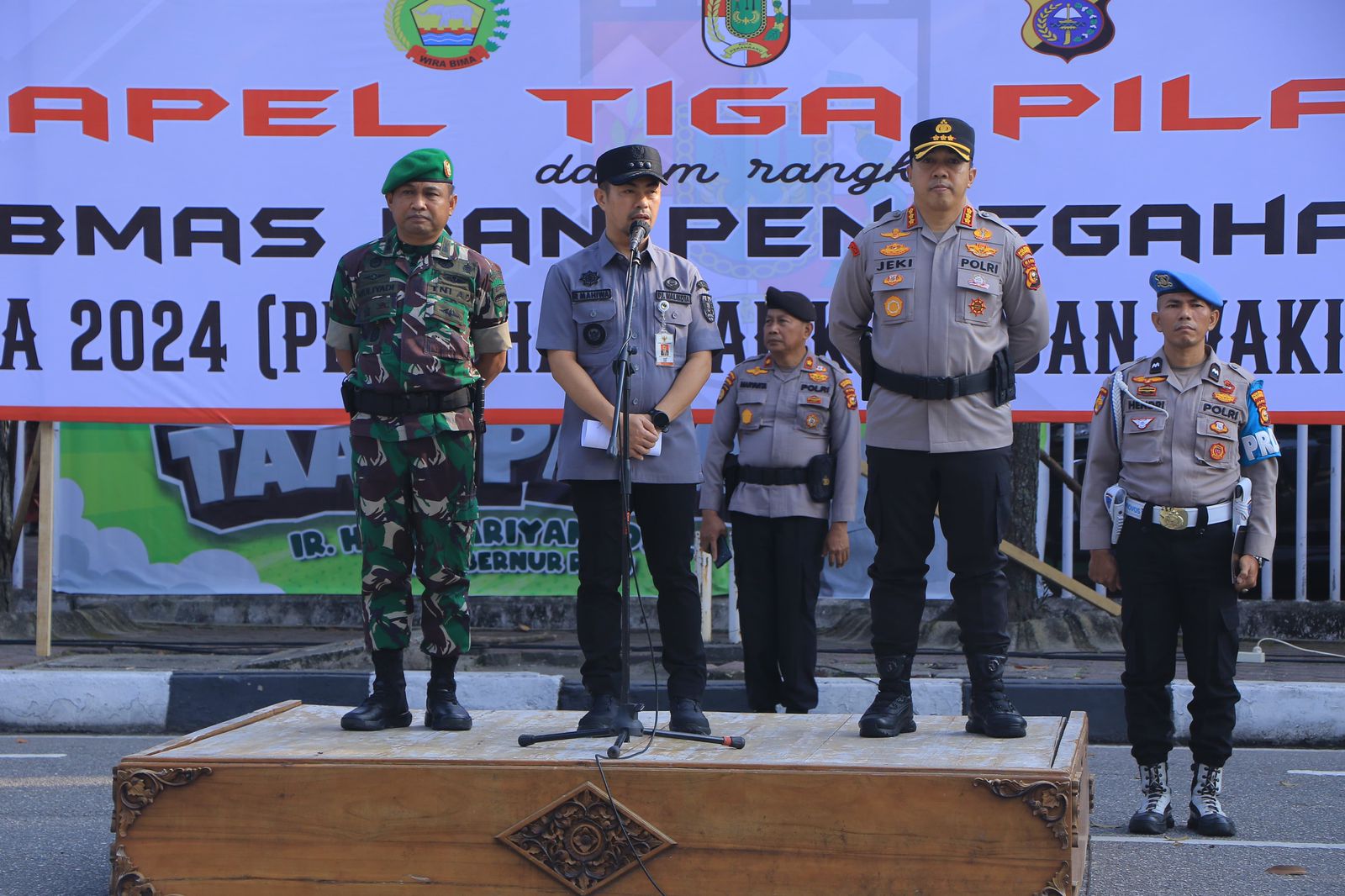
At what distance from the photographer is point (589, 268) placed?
4367 mm

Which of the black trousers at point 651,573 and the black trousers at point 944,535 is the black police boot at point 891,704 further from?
the black trousers at point 651,573

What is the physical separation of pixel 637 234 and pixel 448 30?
4.05 m

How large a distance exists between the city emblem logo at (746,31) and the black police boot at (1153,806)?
4.13 meters

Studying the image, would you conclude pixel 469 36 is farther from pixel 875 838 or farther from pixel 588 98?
pixel 875 838

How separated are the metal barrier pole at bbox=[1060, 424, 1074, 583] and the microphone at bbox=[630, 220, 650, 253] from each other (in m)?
5.55

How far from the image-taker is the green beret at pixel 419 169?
4301 mm

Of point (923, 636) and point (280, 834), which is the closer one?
point (280, 834)

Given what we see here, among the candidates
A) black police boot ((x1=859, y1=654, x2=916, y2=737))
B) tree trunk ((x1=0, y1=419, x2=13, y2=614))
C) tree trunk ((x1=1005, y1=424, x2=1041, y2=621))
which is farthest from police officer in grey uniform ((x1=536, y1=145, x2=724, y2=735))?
tree trunk ((x1=0, y1=419, x2=13, y2=614))

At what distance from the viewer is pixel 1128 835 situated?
4.75 metres

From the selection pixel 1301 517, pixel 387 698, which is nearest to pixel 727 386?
pixel 387 698

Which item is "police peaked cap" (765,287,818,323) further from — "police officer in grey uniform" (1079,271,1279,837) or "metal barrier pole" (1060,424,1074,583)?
"metal barrier pole" (1060,424,1074,583)

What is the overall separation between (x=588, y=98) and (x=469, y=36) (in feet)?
2.23

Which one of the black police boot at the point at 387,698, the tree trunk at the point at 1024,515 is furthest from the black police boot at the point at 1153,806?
the tree trunk at the point at 1024,515

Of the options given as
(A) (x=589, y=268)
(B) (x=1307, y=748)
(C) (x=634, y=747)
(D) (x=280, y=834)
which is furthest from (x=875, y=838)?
(B) (x=1307, y=748)
